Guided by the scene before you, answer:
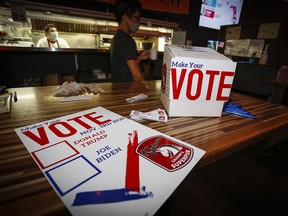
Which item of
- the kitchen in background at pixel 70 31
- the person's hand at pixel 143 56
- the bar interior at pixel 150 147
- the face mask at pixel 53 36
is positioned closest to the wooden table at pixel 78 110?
the bar interior at pixel 150 147

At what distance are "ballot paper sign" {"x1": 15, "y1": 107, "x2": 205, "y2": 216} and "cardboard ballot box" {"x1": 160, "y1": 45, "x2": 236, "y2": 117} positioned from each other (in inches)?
8.1

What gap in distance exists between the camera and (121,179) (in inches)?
14.3

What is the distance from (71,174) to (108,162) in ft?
0.28

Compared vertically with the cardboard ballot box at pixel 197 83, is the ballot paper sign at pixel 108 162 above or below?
below

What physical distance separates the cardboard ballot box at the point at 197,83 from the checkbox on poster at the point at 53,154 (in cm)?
41

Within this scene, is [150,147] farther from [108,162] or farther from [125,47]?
[125,47]

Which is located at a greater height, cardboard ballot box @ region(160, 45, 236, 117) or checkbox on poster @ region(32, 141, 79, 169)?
cardboard ballot box @ region(160, 45, 236, 117)

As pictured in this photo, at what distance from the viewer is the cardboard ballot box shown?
0.65 m

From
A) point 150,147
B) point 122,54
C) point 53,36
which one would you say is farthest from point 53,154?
point 53,36

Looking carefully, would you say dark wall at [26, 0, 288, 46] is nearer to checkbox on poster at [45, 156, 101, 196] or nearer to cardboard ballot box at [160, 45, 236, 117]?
cardboard ballot box at [160, 45, 236, 117]

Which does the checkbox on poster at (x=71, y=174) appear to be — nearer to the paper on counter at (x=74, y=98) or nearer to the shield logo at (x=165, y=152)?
the shield logo at (x=165, y=152)

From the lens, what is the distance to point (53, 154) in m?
0.44

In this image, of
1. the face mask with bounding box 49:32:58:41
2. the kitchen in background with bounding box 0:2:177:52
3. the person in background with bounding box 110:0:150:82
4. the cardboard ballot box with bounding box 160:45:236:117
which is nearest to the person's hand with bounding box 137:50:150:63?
the person in background with bounding box 110:0:150:82

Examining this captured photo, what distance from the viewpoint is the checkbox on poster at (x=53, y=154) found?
1.34 feet
